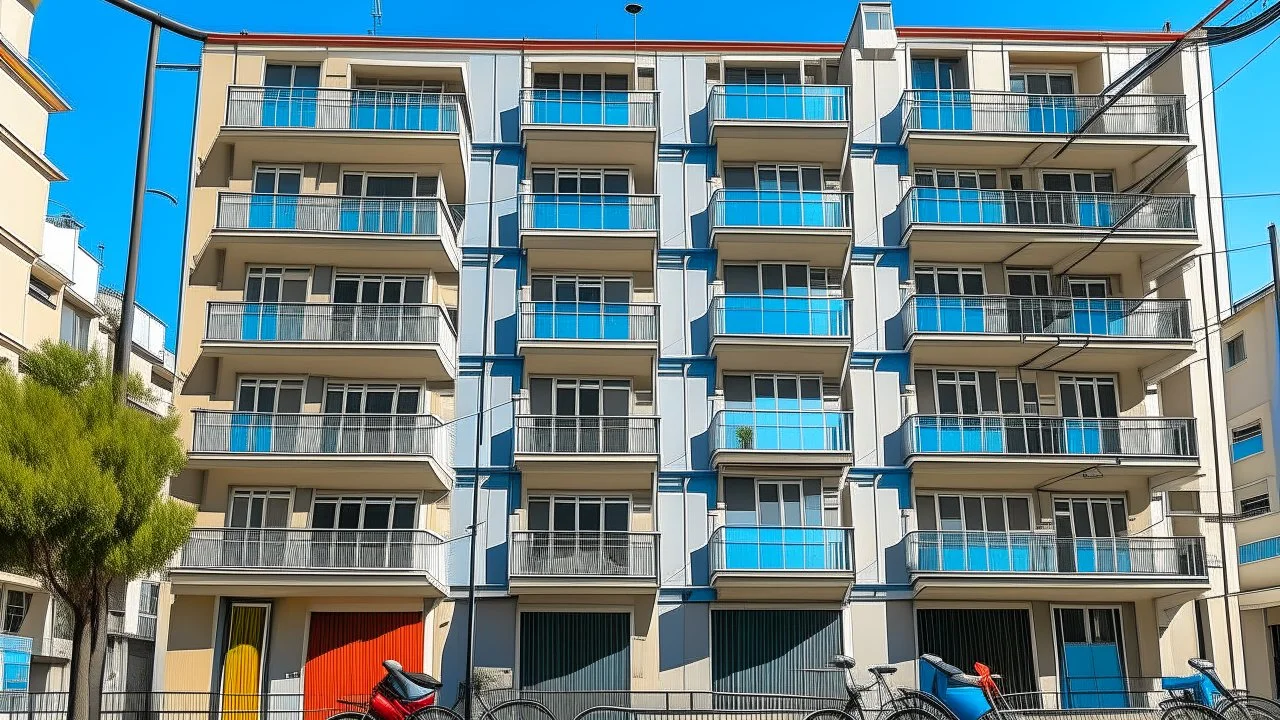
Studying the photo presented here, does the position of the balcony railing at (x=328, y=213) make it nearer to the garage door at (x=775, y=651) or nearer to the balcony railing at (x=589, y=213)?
the balcony railing at (x=589, y=213)

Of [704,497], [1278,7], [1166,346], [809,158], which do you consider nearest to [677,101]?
[809,158]

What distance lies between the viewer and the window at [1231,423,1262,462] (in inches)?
1790

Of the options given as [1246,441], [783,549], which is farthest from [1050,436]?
[1246,441]

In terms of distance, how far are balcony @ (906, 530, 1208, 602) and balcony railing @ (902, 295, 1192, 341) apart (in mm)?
5614

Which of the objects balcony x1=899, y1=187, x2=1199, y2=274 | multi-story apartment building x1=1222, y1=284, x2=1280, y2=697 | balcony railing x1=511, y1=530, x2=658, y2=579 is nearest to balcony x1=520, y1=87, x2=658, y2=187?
balcony x1=899, y1=187, x2=1199, y2=274

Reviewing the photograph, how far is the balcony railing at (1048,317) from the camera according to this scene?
3600 cm

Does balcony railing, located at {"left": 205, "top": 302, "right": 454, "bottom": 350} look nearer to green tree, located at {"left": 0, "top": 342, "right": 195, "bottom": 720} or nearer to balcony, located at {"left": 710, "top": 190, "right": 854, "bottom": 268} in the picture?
balcony, located at {"left": 710, "top": 190, "right": 854, "bottom": 268}

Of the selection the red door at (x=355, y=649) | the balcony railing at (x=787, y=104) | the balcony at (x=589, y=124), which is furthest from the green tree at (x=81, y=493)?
the balcony railing at (x=787, y=104)

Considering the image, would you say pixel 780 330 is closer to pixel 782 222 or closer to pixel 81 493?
pixel 782 222

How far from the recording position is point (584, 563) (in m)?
33.2

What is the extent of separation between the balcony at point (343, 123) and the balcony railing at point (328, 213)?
1.75 m

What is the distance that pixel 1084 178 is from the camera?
38.9 meters

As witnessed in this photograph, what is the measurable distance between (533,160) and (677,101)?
448cm

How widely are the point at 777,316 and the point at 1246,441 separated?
20.7 meters
